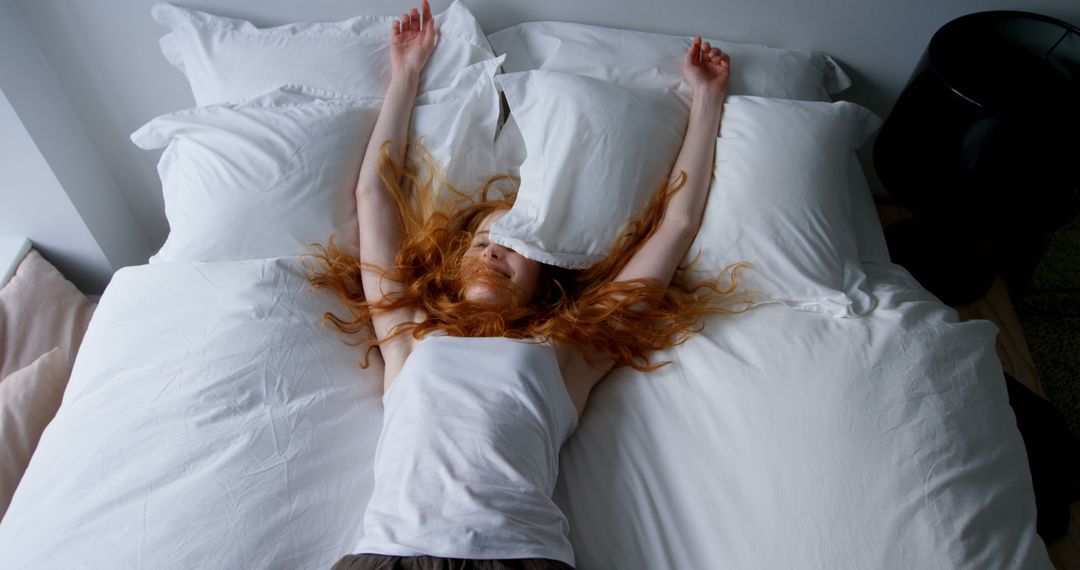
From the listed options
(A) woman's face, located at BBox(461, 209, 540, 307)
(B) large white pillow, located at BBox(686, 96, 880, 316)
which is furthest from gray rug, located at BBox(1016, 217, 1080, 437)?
(A) woman's face, located at BBox(461, 209, 540, 307)

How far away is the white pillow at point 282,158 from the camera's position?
3.73 ft

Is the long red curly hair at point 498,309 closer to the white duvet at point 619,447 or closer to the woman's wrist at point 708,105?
the white duvet at point 619,447

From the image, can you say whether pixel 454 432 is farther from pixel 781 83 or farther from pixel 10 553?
pixel 781 83

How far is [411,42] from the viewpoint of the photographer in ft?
4.28

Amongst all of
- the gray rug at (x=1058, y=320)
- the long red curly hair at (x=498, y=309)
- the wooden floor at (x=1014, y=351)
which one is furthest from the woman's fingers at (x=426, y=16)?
the gray rug at (x=1058, y=320)

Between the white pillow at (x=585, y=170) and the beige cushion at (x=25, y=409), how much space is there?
0.89m

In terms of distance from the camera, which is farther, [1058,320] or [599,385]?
[1058,320]

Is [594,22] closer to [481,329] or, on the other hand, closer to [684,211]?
[684,211]

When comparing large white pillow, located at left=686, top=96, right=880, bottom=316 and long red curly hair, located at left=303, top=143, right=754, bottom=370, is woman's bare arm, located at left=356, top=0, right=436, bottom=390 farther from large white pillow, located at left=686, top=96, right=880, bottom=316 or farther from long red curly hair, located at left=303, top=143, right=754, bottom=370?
large white pillow, located at left=686, top=96, right=880, bottom=316

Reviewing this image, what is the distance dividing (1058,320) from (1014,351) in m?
0.56

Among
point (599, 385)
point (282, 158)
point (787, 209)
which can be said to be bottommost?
point (599, 385)

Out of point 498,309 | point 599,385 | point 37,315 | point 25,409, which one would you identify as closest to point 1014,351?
point 599,385

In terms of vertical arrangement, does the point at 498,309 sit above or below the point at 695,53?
below

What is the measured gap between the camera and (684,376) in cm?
100
